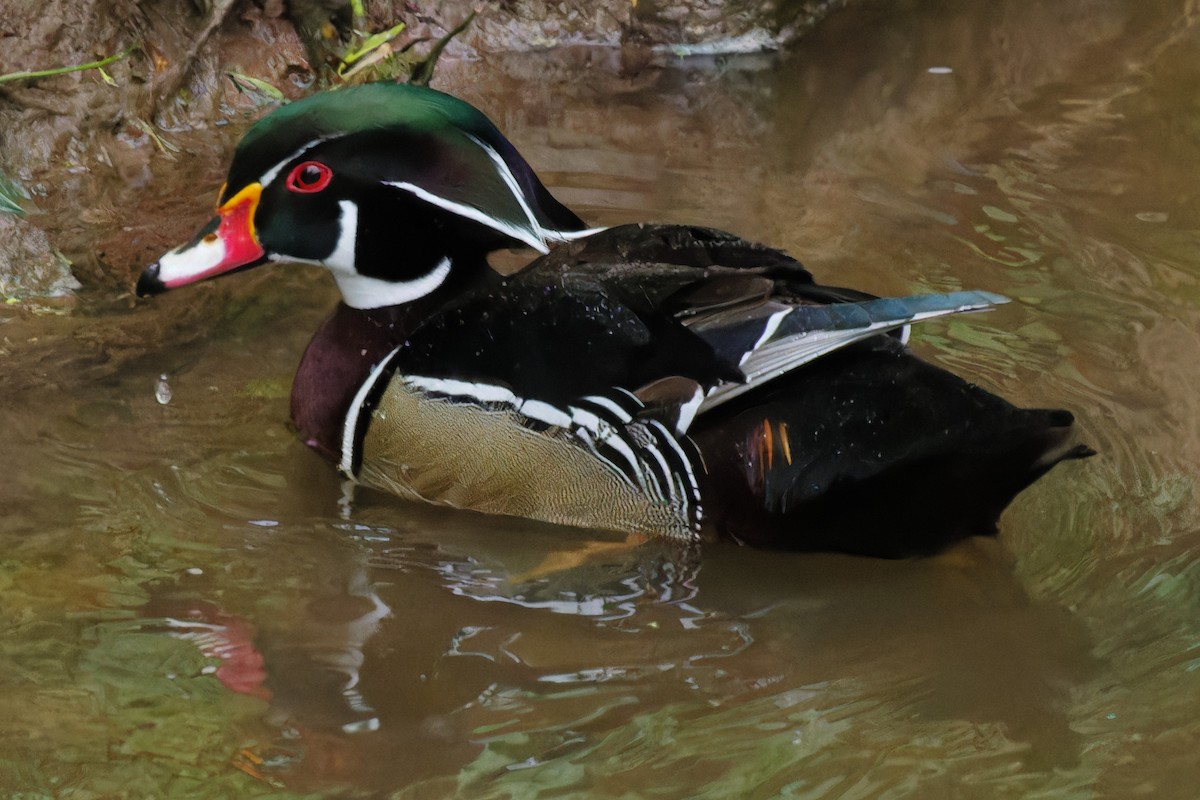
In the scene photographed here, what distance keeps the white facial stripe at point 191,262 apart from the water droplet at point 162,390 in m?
0.51

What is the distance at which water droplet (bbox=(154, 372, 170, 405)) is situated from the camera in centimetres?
321

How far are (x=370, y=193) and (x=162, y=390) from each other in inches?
33.8

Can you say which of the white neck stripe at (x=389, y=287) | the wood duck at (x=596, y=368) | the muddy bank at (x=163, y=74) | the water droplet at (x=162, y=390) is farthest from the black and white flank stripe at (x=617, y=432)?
the muddy bank at (x=163, y=74)

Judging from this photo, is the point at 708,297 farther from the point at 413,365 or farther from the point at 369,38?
the point at 369,38

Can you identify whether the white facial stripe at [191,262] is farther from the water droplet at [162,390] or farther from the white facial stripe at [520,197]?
the white facial stripe at [520,197]

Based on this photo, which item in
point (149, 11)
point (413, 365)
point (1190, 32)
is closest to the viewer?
point (413, 365)

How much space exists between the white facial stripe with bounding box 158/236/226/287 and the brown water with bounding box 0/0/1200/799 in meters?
0.47

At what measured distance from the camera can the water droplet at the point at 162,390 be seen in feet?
10.5

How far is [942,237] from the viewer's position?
3.94 m

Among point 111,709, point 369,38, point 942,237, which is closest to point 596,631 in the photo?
point 111,709

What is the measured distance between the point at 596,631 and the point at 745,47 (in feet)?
10.7

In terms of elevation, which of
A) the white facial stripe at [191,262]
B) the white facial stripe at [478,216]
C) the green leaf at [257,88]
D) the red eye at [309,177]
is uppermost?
the green leaf at [257,88]

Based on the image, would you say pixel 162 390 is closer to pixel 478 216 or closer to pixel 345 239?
pixel 345 239

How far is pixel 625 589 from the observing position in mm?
2746
